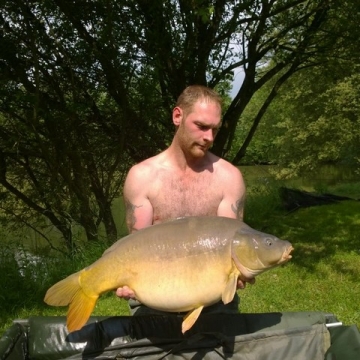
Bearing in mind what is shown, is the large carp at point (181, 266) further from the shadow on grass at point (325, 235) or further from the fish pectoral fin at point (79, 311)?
the shadow on grass at point (325, 235)

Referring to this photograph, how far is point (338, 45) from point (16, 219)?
4394mm

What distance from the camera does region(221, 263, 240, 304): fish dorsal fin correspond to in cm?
154

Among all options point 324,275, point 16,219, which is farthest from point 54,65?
point 324,275

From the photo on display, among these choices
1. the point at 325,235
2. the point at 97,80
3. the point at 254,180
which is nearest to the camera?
the point at 97,80

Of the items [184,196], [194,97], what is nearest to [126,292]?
[184,196]

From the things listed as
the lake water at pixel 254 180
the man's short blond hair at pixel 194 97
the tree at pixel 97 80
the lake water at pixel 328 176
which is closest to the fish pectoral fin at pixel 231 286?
the man's short blond hair at pixel 194 97

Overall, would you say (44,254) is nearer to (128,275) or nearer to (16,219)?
(16,219)

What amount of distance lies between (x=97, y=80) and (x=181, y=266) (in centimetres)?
398

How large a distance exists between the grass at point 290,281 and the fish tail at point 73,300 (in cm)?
158

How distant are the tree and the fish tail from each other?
10.4ft

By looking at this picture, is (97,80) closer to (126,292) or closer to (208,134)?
(208,134)

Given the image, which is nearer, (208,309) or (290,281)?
(208,309)

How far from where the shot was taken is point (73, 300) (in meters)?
1.67

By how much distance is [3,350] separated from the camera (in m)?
1.96
